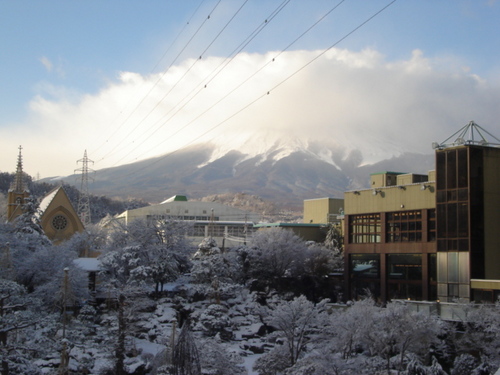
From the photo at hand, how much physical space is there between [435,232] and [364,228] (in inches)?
270

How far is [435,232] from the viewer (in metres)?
40.5

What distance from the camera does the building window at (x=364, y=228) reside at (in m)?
45.3

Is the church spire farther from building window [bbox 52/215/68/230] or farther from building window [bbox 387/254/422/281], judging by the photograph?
building window [bbox 387/254/422/281]

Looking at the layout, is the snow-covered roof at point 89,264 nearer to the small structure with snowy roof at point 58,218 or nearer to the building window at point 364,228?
the small structure with snowy roof at point 58,218

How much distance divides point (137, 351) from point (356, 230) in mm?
20050

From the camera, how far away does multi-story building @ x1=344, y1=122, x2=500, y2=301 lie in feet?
122

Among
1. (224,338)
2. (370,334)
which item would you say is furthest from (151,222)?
(370,334)

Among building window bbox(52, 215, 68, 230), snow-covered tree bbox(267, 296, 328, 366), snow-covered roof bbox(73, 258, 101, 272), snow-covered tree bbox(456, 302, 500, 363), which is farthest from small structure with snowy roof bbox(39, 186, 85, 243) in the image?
snow-covered tree bbox(456, 302, 500, 363)

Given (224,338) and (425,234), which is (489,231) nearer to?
(425,234)

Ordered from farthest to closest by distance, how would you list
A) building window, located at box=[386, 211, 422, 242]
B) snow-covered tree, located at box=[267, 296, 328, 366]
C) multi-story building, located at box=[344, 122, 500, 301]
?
building window, located at box=[386, 211, 422, 242] → multi-story building, located at box=[344, 122, 500, 301] → snow-covered tree, located at box=[267, 296, 328, 366]

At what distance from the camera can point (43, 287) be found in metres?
37.1

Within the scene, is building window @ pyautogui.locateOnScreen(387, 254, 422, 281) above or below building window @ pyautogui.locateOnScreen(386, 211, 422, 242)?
below

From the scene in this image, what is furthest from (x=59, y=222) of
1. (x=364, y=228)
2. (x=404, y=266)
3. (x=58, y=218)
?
(x=404, y=266)

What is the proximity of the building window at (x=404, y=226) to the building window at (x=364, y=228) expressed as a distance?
1214mm
